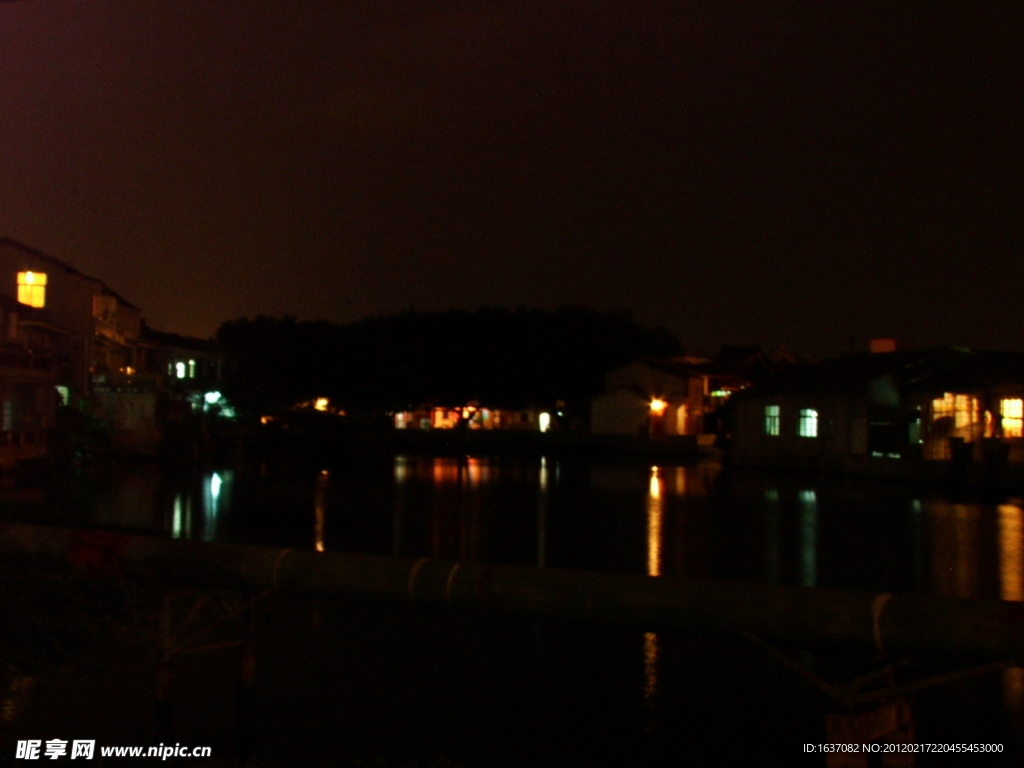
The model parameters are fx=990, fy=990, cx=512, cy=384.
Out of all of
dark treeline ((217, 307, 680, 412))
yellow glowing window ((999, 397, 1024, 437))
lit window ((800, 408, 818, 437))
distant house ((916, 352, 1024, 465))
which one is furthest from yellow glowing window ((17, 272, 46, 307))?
yellow glowing window ((999, 397, 1024, 437))

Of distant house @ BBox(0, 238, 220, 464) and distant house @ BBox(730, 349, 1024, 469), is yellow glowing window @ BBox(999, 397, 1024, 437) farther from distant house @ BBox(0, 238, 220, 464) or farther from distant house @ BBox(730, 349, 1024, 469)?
distant house @ BBox(0, 238, 220, 464)

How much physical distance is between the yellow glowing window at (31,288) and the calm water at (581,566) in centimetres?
983

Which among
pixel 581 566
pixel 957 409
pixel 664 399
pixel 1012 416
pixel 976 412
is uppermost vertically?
pixel 664 399

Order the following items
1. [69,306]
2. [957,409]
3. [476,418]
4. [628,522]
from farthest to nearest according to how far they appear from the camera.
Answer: [476,418]
[69,306]
[957,409]
[628,522]

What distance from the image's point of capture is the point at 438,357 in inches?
2736

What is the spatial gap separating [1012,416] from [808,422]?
9418 millimetres

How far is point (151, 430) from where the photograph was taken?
136 feet

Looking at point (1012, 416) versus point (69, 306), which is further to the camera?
point (69, 306)

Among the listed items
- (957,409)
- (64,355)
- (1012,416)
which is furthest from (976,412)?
(64,355)

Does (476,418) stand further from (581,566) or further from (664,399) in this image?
(581,566)

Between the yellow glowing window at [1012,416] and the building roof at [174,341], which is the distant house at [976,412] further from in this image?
the building roof at [174,341]

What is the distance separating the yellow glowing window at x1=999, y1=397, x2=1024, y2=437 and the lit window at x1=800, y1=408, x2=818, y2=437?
337 inches

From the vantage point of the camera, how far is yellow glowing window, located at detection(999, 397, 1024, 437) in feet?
104

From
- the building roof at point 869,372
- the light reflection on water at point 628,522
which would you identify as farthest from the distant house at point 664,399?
the light reflection on water at point 628,522
